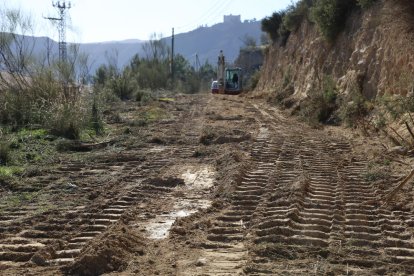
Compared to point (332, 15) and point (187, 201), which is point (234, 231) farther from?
point (332, 15)

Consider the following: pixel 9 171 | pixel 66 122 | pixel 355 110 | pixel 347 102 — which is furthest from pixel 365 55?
pixel 9 171

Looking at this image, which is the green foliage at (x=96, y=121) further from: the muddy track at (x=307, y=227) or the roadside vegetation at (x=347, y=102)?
the muddy track at (x=307, y=227)

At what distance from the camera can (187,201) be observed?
7.19m

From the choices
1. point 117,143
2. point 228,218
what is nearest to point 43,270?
point 228,218

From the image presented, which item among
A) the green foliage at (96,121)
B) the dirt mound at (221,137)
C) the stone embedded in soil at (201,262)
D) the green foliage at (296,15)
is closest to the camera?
the stone embedded in soil at (201,262)

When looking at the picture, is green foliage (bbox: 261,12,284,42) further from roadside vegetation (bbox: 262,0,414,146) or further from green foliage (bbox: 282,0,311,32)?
roadside vegetation (bbox: 262,0,414,146)

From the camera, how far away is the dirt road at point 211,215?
4762 mm

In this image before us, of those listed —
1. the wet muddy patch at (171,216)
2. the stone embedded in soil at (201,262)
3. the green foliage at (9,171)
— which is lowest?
the green foliage at (9,171)

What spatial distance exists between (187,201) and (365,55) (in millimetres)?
11308

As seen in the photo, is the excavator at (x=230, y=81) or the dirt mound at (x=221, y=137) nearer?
the dirt mound at (x=221, y=137)

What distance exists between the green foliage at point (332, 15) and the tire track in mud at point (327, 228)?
1262 centimetres

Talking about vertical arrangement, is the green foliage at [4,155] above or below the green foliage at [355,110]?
below

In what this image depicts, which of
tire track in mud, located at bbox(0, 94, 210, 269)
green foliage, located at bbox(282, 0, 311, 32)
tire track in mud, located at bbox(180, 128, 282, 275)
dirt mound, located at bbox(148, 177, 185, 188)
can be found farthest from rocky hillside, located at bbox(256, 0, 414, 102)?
tire track in mud, located at bbox(0, 94, 210, 269)

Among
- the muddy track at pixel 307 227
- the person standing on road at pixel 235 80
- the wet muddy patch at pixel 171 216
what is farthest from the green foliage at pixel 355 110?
the person standing on road at pixel 235 80
